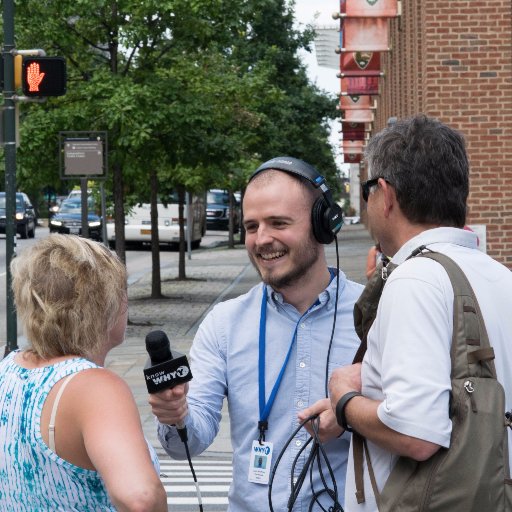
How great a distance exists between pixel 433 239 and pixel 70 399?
0.89 m

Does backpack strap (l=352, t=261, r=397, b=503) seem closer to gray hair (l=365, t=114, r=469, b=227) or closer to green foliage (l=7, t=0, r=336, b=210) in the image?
gray hair (l=365, t=114, r=469, b=227)

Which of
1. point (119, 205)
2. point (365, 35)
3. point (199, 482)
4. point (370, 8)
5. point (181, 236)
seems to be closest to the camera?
point (199, 482)

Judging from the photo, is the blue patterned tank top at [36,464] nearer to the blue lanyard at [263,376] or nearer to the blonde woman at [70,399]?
the blonde woman at [70,399]

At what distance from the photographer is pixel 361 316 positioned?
3266 millimetres

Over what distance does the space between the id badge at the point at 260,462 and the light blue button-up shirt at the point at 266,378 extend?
0.02 metres

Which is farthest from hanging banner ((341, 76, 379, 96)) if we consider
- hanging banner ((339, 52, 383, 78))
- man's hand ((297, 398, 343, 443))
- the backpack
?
the backpack

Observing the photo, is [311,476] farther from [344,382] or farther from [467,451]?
[467,451]

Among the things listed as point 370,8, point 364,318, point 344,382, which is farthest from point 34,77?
point 344,382

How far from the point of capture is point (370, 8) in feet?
65.6

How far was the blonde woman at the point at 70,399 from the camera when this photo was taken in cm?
276

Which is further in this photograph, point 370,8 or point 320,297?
point 370,8

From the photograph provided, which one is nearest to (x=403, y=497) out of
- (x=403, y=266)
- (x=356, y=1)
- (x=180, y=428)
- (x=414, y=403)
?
(x=414, y=403)

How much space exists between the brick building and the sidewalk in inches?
159

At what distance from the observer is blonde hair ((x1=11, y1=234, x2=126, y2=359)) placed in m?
3.01
